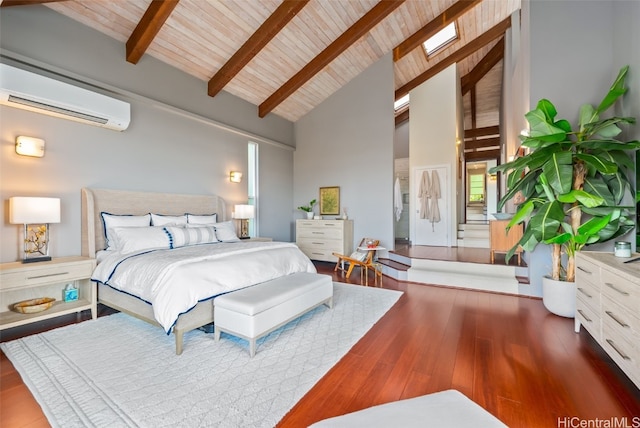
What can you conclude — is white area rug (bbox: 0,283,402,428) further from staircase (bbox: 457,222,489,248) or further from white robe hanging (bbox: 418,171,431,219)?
staircase (bbox: 457,222,489,248)

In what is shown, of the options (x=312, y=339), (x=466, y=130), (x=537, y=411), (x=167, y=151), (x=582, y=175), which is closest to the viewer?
(x=537, y=411)

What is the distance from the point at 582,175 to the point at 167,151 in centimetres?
535

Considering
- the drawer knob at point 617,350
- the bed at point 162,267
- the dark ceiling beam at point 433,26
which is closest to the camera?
the drawer knob at point 617,350

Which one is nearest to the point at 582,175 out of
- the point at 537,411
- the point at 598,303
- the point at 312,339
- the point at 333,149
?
the point at 598,303

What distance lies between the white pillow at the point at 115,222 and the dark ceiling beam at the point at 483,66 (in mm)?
8378

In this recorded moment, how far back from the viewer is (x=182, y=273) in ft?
7.66

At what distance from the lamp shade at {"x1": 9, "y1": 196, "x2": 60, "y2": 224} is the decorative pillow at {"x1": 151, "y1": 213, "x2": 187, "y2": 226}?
3.53 ft

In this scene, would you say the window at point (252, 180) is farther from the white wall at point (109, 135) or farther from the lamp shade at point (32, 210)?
the lamp shade at point (32, 210)


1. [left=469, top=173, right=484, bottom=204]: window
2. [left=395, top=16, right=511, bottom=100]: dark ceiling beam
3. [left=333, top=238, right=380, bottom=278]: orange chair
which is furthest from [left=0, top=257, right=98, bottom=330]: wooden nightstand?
[left=469, top=173, right=484, bottom=204]: window

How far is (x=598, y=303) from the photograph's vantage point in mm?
2088

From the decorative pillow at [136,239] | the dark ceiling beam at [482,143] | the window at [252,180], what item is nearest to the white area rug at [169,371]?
the decorative pillow at [136,239]

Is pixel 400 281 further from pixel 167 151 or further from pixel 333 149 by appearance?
pixel 167 151

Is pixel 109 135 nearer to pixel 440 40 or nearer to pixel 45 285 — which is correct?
pixel 45 285

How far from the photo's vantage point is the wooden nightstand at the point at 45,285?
2.50 m
